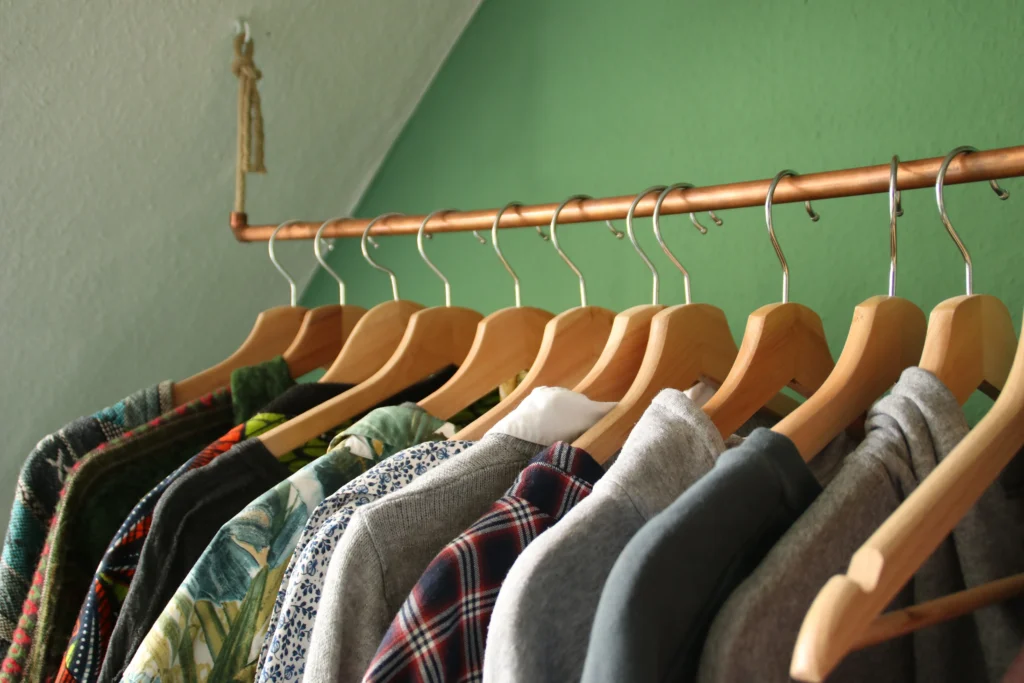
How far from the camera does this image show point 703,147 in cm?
113

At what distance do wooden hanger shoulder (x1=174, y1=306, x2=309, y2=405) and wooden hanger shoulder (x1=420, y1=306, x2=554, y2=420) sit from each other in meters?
0.31

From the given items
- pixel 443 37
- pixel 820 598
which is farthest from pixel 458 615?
pixel 443 37

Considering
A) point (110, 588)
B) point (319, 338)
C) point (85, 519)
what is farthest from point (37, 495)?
point (319, 338)

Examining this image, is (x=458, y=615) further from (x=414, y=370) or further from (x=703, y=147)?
(x=703, y=147)

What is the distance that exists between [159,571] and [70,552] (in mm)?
187

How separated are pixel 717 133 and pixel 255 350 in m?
0.61

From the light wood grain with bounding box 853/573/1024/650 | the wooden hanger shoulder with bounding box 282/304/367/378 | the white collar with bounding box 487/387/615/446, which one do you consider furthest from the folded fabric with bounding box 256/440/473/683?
the wooden hanger shoulder with bounding box 282/304/367/378

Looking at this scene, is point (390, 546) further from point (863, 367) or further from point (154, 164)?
point (154, 164)

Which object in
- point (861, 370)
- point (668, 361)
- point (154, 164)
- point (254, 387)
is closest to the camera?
point (861, 370)

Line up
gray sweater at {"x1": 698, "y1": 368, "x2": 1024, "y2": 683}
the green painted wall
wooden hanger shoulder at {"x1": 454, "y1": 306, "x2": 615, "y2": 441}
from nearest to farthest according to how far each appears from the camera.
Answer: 1. gray sweater at {"x1": 698, "y1": 368, "x2": 1024, "y2": 683}
2. wooden hanger shoulder at {"x1": 454, "y1": 306, "x2": 615, "y2": 441}
3. the green painted wall

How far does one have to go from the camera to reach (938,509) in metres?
0.39

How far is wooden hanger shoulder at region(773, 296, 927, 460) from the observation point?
0.55 meters

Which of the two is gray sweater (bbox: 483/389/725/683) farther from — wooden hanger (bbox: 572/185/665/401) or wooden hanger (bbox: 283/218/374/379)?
wooden hanger (bbox: 283/218/374/379)

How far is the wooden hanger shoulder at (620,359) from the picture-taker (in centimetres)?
71
